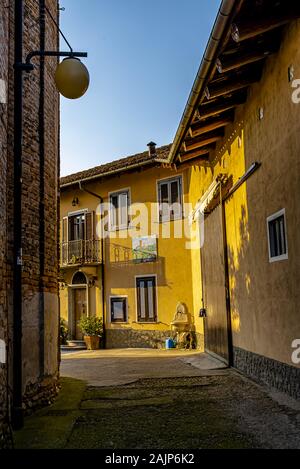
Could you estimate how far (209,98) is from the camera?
26.0 ft

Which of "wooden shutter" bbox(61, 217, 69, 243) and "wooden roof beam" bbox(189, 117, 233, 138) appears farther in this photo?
"wooden shutter" bbox(61, 217, 69, 243)

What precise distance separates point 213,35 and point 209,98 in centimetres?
174

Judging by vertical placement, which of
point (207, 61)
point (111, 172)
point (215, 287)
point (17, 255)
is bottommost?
point (215, 287)

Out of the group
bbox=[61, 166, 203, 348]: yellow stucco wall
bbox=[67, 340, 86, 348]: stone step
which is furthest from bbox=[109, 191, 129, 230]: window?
bbox=[67, 340, 86, 348]: stone step

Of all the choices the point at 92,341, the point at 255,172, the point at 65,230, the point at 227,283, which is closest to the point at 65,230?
the point at 65,230

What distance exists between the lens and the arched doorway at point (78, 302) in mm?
20094

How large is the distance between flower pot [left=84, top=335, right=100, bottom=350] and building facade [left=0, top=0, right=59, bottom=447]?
10.5 m

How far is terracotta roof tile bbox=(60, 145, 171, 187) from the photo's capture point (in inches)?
694

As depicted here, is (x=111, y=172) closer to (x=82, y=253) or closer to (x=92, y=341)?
(x=82, y=253)

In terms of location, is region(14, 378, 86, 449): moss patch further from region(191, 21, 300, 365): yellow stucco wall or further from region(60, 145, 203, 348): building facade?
region(60, 145, 203, 348): building facade

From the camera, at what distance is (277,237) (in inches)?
282

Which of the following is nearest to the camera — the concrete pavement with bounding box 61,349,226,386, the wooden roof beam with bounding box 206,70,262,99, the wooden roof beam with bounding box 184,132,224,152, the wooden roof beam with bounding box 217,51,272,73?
the wooden roof beam with bounding box 217,51,272,73

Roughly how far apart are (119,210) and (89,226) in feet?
5.60

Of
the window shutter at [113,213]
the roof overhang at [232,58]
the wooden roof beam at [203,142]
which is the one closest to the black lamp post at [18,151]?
the roof overhang at [232,58]
